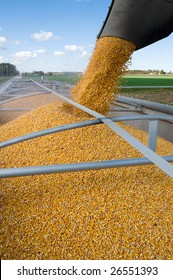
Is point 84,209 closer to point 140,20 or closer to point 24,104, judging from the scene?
point 140,20

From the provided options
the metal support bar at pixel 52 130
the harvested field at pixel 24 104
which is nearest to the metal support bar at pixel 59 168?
the metal support bar at pixel 52 130

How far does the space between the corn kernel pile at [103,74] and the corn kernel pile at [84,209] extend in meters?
0.77

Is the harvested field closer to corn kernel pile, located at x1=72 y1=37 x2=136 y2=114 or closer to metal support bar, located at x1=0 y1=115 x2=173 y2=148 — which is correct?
corn kernel pile, located at x1=72 y1=37 x2=136 y2=114

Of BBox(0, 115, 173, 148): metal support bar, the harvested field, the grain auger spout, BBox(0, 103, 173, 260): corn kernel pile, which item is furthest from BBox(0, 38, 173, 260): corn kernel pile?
the harvested field

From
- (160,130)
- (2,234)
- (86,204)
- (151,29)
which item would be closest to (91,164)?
(86,204)

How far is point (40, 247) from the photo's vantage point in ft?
6.74

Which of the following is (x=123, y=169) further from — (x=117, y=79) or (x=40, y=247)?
(x=117, y=79)

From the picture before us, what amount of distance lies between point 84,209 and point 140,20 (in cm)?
203

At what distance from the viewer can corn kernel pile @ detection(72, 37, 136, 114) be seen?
3.58m

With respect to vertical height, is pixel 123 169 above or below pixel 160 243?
above

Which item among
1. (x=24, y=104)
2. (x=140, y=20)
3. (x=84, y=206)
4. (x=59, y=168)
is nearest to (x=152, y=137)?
(x=84, y=206)

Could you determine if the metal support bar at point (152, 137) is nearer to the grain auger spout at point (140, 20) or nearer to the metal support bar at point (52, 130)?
the metal support bar at point (52, 130)

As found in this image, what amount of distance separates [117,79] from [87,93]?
Result: 17.4 inches

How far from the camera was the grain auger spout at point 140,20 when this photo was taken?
295 cm
